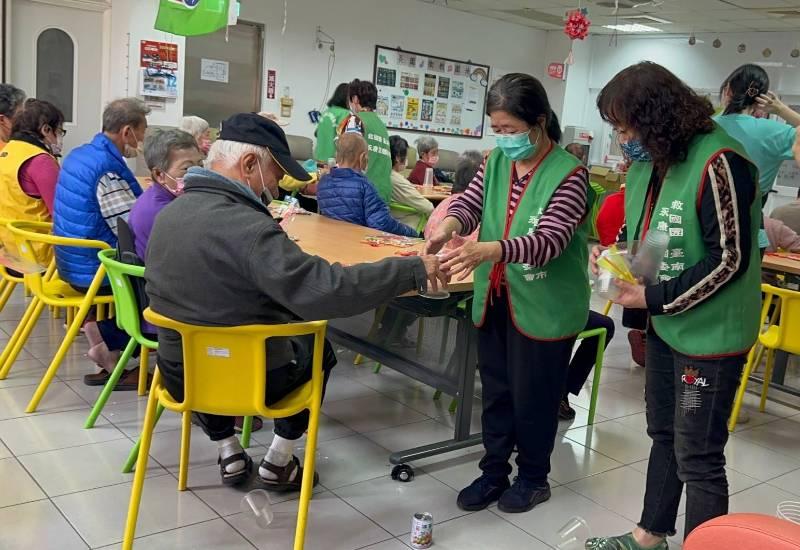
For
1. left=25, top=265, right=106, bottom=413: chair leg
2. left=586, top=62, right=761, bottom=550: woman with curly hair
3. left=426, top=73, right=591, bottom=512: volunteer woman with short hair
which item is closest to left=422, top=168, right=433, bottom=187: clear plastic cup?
left=25, top=265, right=106, bottom=413: chair leg

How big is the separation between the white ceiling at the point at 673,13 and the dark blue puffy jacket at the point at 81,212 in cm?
728

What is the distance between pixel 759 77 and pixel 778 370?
176cm

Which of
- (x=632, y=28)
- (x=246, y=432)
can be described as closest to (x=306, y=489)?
(x=246, y=432)

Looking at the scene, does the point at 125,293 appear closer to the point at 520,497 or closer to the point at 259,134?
the point at 259,134

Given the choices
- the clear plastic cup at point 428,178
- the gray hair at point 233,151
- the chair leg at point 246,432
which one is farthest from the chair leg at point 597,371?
the clear plastic cup at point 428,178

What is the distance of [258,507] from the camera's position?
252cm

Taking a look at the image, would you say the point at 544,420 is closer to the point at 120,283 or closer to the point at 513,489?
the point at 513,489

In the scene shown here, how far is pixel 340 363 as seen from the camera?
4.21m

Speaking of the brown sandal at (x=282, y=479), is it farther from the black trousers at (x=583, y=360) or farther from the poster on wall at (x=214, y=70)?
the poster on wall at (x=214, y=70)

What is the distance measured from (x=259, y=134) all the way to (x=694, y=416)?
4.47 ft

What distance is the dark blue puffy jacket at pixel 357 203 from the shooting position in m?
4.00

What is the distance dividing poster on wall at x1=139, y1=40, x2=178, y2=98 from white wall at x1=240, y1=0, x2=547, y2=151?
41.6 inches

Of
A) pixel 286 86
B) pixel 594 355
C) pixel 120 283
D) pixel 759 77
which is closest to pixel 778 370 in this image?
pixel 594 355

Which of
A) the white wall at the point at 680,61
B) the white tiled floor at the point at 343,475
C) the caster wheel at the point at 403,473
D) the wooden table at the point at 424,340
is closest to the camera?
the white tiled floor at the point at 343,475
